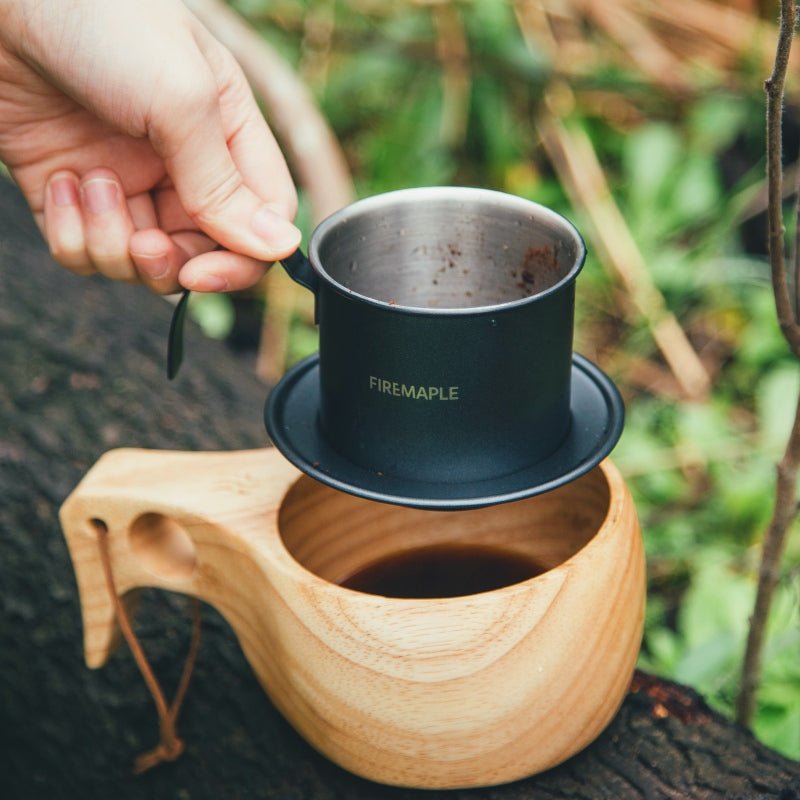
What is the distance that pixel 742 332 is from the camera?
242cm

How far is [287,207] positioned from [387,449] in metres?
0.38

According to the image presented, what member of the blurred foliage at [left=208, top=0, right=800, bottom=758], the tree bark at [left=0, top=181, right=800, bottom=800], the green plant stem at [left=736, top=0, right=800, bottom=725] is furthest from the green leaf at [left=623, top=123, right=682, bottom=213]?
the green plant stem at [left=736, top=0, right=800, bottom=725]

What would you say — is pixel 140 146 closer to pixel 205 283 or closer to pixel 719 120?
pixel 205 283

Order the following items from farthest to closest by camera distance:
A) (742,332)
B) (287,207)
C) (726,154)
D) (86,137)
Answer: (726,154), (742,332), (86,137), (287,207)

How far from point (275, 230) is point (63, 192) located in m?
0.35

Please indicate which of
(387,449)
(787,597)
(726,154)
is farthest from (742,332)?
(387,449)

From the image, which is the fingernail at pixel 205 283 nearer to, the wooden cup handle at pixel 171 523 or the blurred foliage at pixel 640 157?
the wooden cup handle at pixel 171 523

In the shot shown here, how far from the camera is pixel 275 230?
0.99 m

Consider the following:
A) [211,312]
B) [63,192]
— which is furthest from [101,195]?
[211,312]

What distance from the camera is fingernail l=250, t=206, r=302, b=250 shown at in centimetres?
97

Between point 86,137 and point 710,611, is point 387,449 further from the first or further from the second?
point 710,611

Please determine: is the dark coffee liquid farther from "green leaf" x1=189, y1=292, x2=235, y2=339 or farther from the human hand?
"green leaf" x1=189, y1=292, x2=235, y2=339

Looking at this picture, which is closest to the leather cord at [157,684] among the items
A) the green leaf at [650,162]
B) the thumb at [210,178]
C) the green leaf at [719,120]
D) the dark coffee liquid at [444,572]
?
the dark coffee liquid at [444,572]

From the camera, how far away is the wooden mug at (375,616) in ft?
2.76
